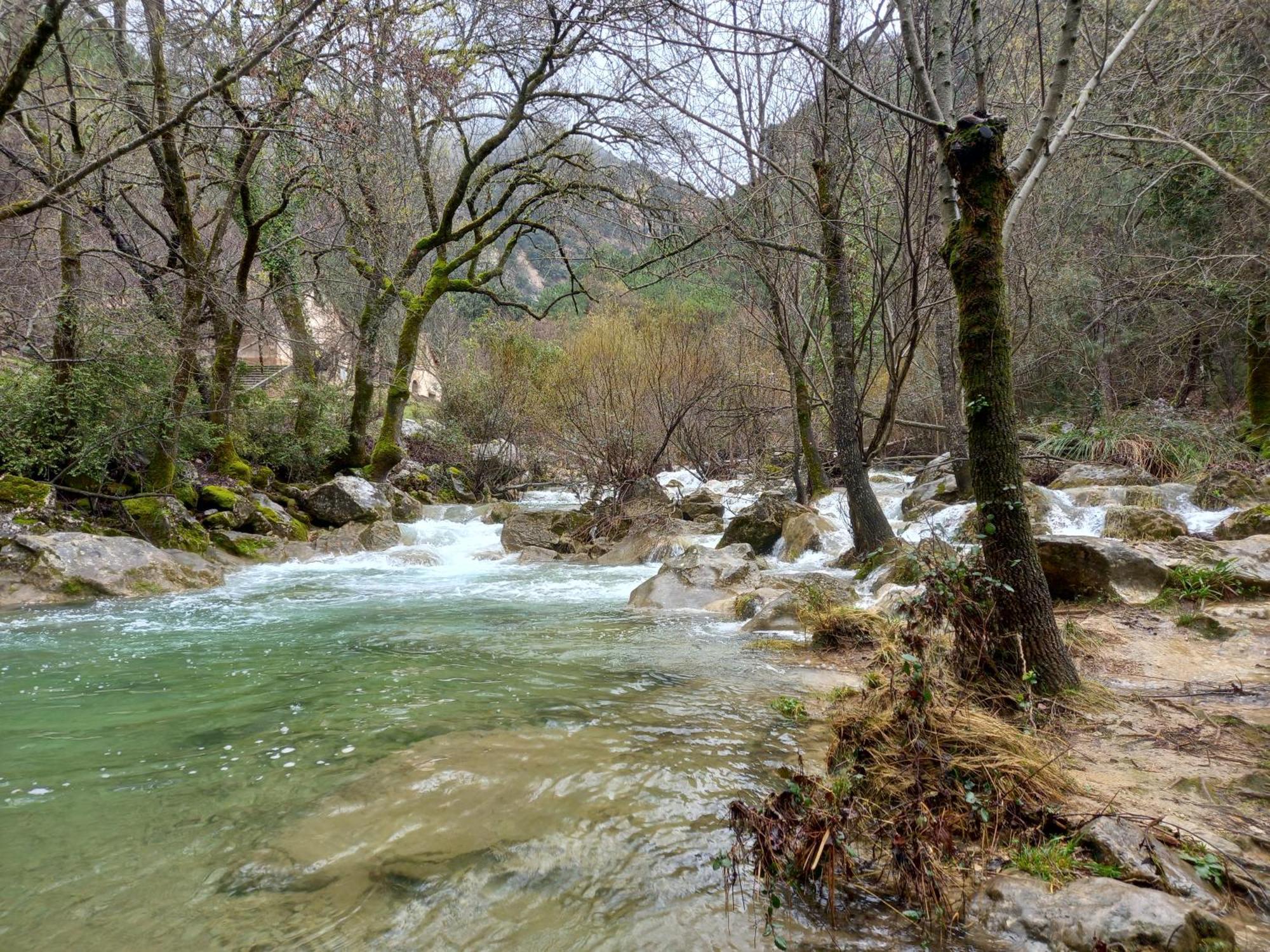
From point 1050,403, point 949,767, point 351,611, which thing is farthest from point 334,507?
point 1050,403

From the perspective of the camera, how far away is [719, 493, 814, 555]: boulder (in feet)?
31.8

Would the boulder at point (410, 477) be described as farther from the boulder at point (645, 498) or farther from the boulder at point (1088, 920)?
the boulder at point (1088, 920)

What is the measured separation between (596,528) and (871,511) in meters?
5.54

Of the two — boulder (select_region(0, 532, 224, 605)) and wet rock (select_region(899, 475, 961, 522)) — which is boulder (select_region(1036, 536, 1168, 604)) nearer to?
wet rock (select_region(899, 475, 961, 522))

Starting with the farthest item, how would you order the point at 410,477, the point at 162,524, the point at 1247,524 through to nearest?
the point at 410,477
the point at 162,524
the point at 1247,524

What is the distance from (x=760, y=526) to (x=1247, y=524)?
5.34 meters

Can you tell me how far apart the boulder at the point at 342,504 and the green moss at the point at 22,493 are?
163 inches

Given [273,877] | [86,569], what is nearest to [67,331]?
[86,569]

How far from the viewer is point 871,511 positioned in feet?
24.4

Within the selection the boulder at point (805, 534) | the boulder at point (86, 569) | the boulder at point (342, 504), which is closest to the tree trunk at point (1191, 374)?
the boulder at point (805, 534)

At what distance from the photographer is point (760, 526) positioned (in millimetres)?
9711

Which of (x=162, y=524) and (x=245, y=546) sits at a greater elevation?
(x=162, y=524)

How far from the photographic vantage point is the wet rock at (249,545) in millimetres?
9445

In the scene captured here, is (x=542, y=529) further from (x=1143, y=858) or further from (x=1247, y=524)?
(x=1143, y=858)
